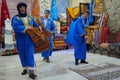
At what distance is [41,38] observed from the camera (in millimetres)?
4215

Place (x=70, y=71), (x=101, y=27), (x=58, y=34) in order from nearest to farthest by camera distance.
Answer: (x=70, y=71) → (x=101, y=27) → (x=58, y=34)

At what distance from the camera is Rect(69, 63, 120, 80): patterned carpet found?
13.5 feet

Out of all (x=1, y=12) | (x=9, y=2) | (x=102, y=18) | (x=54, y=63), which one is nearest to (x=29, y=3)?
(x=9, y=2)

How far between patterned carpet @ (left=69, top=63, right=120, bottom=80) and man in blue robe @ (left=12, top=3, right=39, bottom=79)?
101cm

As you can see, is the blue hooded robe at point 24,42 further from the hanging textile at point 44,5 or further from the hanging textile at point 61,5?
the hanging textile at point 61,5

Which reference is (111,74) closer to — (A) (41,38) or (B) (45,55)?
(A) (41,38)

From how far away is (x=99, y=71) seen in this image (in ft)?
15.1

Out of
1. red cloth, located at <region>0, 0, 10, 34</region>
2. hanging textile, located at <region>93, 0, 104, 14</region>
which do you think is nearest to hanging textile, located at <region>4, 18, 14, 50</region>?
red cloth, located at <region>0, 0, 10, 34</region>

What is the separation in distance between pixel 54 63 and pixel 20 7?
200cm

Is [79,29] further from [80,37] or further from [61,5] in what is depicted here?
[61,5]

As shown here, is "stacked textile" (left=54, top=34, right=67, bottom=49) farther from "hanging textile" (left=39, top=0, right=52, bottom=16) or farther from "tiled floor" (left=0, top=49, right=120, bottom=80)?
"tiled floor" (left=0, top=49, right=120, bottom=80)

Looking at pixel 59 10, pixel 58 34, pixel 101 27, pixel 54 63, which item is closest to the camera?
pixel 54 63

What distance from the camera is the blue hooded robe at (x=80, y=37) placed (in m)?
5.28

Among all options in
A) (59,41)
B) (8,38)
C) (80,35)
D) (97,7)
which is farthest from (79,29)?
(59,41)
